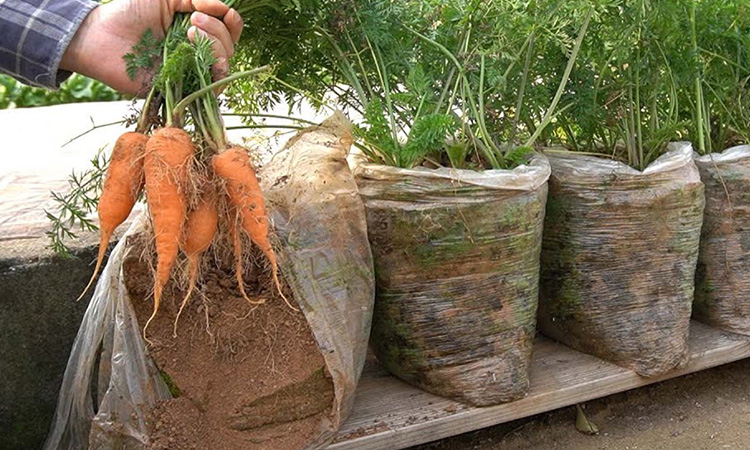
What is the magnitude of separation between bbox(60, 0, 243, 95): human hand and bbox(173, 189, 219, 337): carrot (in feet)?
0.83

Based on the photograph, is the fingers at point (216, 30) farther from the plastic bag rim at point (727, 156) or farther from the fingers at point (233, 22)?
the plastic bag rim at point (727, 156)

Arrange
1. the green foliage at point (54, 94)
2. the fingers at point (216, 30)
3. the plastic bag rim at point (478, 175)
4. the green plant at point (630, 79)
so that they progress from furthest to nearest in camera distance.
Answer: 1. the green foliage at point (54, 94)
2. the green plant at point (630, 79)
3. the plastic bag rim at point (478, 175)
4. the fingers at point (216, 30)

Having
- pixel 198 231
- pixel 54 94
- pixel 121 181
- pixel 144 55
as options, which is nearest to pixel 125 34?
pixel 144 55

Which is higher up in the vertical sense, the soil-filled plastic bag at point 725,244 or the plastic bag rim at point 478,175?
the plastic bag rim at point 478,175

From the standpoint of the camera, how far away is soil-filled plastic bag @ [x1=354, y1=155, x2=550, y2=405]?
1.62m

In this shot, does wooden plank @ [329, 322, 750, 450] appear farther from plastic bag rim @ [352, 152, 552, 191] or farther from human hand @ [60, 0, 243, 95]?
human hand @ [60, 0, 243, 95]

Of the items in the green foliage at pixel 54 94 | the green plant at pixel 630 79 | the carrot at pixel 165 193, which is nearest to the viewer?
the carrot at pixel 165 193

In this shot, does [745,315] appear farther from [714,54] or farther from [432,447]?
[432,447]

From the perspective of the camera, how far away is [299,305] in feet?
5.06

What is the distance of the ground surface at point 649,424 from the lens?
1.92 meters

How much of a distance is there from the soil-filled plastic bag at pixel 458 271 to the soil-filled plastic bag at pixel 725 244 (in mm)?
507

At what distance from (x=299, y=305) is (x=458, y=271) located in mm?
322

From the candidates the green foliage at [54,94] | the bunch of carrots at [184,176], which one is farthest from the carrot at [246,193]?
the green foliage at [54,94]

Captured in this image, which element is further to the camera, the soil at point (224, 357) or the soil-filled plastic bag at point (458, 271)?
the soil-filled plastic bag at point (458, 271)
